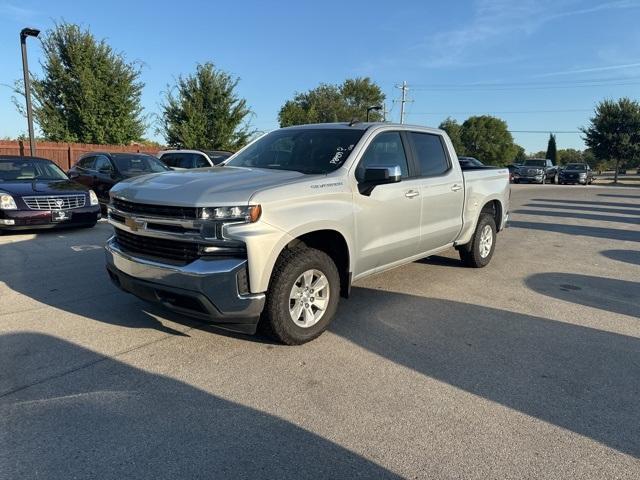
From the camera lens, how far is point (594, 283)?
21.4ft

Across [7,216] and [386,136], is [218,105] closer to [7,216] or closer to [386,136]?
[7,216]

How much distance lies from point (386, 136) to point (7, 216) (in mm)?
6936

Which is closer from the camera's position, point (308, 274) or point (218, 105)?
point (308, 274)

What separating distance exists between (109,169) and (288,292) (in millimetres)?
10202

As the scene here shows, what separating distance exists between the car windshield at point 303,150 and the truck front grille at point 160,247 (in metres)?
1.41

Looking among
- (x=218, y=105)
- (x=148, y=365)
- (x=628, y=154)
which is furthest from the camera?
(x=628, y=154)

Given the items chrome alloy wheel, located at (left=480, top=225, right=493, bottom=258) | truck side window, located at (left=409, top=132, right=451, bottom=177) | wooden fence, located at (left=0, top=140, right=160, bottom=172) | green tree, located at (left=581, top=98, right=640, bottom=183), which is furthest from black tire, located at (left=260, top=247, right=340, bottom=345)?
green tree, located at (left=581, top=98, right=640, bottom=183)

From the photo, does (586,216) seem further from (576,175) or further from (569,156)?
(569,156)

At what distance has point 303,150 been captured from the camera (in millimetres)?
4926

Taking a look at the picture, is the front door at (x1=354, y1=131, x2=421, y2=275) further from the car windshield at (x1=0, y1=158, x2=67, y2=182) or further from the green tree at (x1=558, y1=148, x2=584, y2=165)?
the green tree at (x1=558, y1=148, x2=584, y2=165)

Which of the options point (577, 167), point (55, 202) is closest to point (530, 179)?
point (577, 167)

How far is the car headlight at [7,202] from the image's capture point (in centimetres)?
837

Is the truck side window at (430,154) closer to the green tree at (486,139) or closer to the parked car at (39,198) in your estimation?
the parked car at (39,198)

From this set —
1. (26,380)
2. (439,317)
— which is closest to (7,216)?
(26,380)
